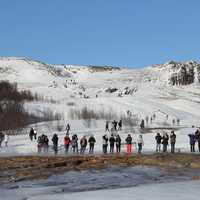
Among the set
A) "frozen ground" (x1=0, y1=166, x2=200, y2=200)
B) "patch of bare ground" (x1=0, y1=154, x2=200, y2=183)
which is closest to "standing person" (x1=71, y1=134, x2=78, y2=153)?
"patch of bare ground" (x1=0, y1=154, x2=200, y2=183)

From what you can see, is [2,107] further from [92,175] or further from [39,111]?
[92,175]

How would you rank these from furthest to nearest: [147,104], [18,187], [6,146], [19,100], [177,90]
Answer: [177,90]
[147,104]
[19,100]
[6,146]
[18,187]

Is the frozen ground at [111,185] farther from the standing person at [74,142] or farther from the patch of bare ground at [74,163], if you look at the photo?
the standing person at [74,142]

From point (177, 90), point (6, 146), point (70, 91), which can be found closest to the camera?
point (6, 146)

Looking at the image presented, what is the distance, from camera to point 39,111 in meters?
98.8

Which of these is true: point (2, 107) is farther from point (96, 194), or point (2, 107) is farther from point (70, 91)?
point (96, 194)

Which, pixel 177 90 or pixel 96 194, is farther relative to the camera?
pixel 177 90

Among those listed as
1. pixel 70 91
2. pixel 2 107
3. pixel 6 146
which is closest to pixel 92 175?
pixel 6 146

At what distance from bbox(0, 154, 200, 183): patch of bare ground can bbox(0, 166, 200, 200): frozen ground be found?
150cm

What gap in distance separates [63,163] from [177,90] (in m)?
139

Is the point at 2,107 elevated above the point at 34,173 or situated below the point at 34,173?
above

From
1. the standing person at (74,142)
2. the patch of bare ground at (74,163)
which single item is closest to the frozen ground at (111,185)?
the patch of bare ground at (74,163)

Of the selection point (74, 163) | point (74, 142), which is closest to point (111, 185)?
point (74, 163)

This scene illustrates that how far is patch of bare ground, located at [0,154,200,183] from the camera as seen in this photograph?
90.7 ft
